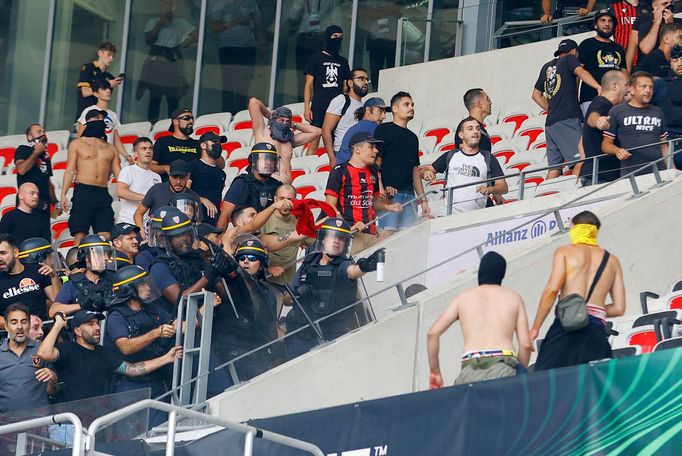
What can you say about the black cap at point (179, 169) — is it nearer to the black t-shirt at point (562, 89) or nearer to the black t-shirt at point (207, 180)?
the black t-shirt at point (207, 180)

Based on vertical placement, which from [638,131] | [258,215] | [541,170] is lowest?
[258,215]

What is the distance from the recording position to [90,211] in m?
16.1

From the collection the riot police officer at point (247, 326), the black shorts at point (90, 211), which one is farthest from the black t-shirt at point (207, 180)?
the riot police officer at point (247, 326)

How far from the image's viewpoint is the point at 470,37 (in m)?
21.5

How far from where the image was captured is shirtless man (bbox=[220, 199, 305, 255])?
12545mm

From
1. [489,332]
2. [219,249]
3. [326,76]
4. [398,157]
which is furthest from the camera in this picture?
[326,76]

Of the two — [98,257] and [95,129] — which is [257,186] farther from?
[95,129]

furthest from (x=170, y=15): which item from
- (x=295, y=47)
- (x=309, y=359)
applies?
(x=309, y=359)

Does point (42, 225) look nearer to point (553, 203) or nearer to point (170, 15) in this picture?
point (553, 203)

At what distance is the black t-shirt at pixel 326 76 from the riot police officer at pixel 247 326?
6.65 metres

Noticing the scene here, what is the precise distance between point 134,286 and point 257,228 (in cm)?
145

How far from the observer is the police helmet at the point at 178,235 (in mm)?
12094

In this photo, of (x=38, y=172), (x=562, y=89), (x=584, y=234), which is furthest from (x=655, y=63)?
(x=38, y=172)

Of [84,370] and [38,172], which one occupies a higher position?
[38,172]
